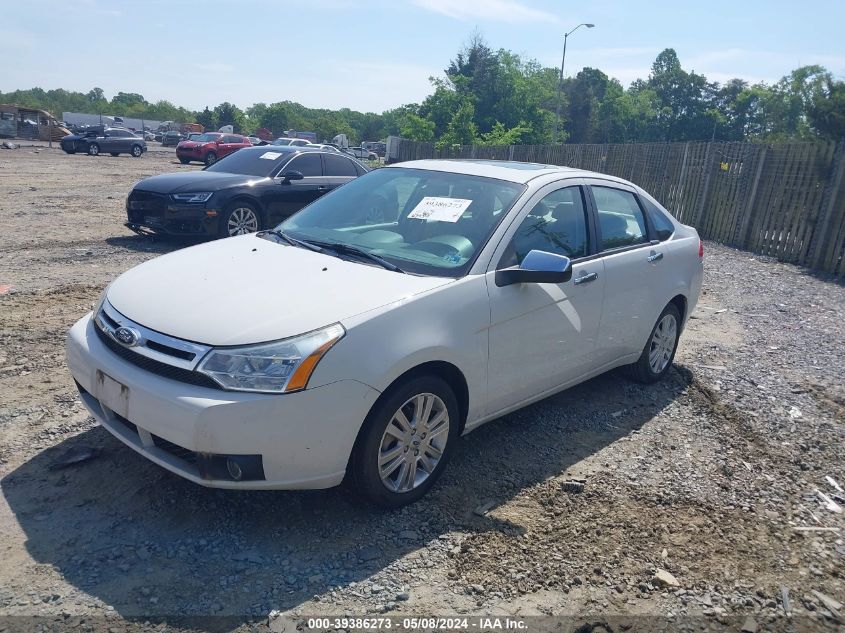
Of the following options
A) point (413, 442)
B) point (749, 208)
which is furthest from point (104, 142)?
point (413, 442)

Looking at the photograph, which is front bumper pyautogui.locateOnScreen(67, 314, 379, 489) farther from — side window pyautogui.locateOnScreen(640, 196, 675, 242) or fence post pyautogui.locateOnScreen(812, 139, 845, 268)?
fence post pyautogui.locateOnScreen(812, 139, 845, 268)

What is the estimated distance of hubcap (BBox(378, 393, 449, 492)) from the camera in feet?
10.9

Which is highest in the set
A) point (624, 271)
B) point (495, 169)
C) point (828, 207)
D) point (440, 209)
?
point (495, 169)

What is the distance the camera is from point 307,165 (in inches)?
430

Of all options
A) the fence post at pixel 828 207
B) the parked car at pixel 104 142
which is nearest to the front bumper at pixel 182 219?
the fence post at pixel 828 207

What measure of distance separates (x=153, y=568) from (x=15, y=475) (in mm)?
1208

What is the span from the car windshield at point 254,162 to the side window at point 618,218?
6.77 m

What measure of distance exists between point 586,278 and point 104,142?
40.2 m

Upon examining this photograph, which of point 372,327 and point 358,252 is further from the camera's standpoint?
point 358,252

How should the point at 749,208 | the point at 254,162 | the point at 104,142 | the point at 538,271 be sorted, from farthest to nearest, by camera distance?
the point at 104,142 → the point at 749,208 → the point at 254,162 → the point at 538,271

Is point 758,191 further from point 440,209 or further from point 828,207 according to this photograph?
point 440,209

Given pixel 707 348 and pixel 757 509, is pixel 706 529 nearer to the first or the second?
pixel 757 509

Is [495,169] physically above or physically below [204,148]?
above

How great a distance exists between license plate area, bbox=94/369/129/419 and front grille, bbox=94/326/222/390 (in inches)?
4.9
